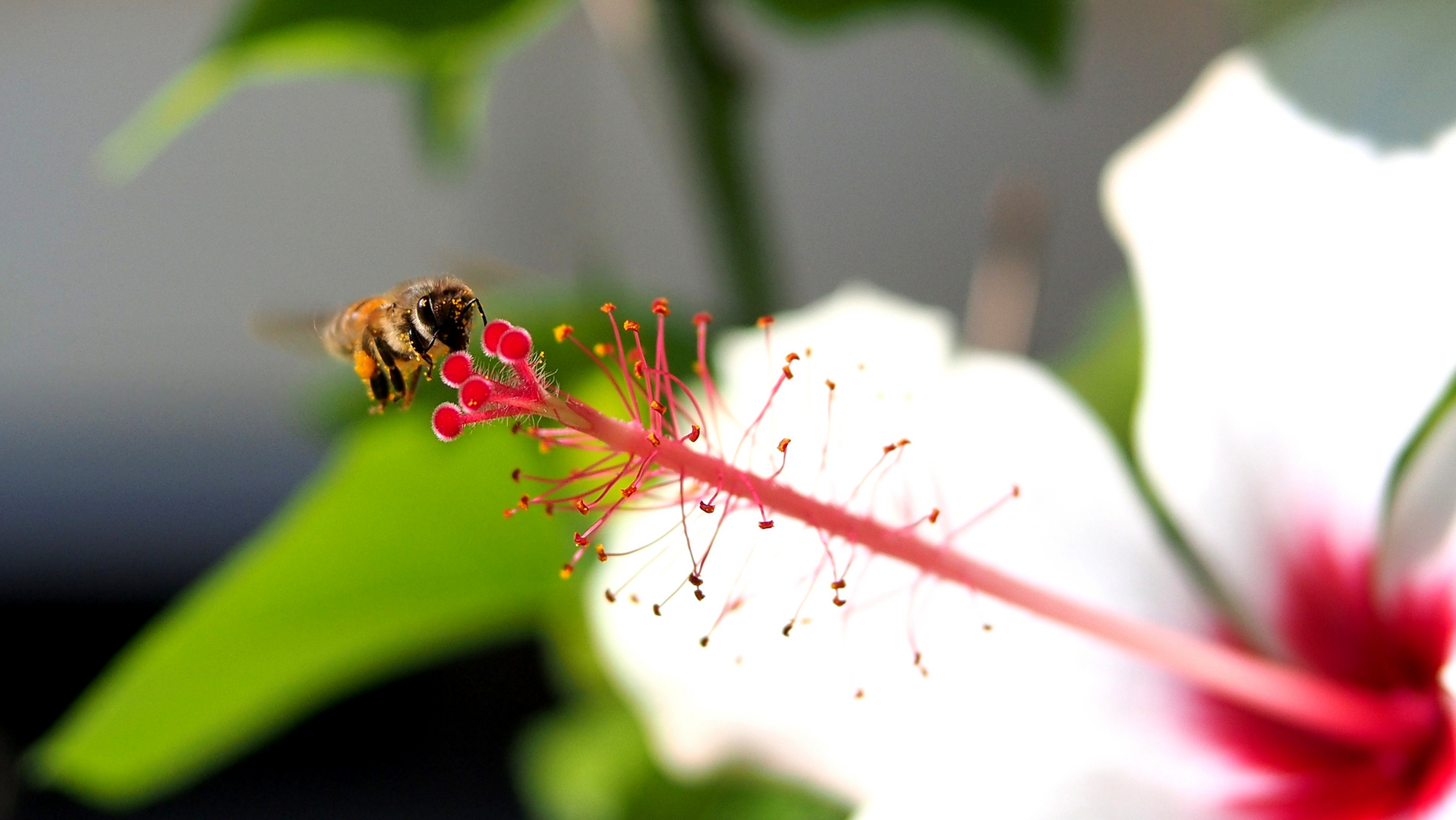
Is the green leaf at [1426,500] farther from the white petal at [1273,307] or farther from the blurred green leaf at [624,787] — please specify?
the blurred green leaf at [624,787]

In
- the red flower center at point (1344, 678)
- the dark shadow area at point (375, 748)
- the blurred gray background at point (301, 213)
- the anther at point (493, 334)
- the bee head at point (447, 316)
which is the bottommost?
the red flower center at point (1344, 678)

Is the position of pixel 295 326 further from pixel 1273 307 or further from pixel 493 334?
pixel 1273 307

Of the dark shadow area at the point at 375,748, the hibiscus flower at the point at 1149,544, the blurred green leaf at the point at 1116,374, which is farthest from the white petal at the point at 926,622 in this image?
the dark shadow area at the point at 375,748

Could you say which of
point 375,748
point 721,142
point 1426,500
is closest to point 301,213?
point 375,748

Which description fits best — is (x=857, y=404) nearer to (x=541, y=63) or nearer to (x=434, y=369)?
(x=434, y=369)

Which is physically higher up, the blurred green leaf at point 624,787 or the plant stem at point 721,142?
the plant stem at point 721,142

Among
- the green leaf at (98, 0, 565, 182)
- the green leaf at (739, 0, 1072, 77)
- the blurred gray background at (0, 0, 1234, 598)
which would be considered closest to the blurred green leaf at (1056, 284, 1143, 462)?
the green leaf at (739, 0, 1072, 77)

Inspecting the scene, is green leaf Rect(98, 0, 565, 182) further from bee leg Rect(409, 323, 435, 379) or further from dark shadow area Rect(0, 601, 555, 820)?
dark shadow area Rect(0, 601, 555, 820)
